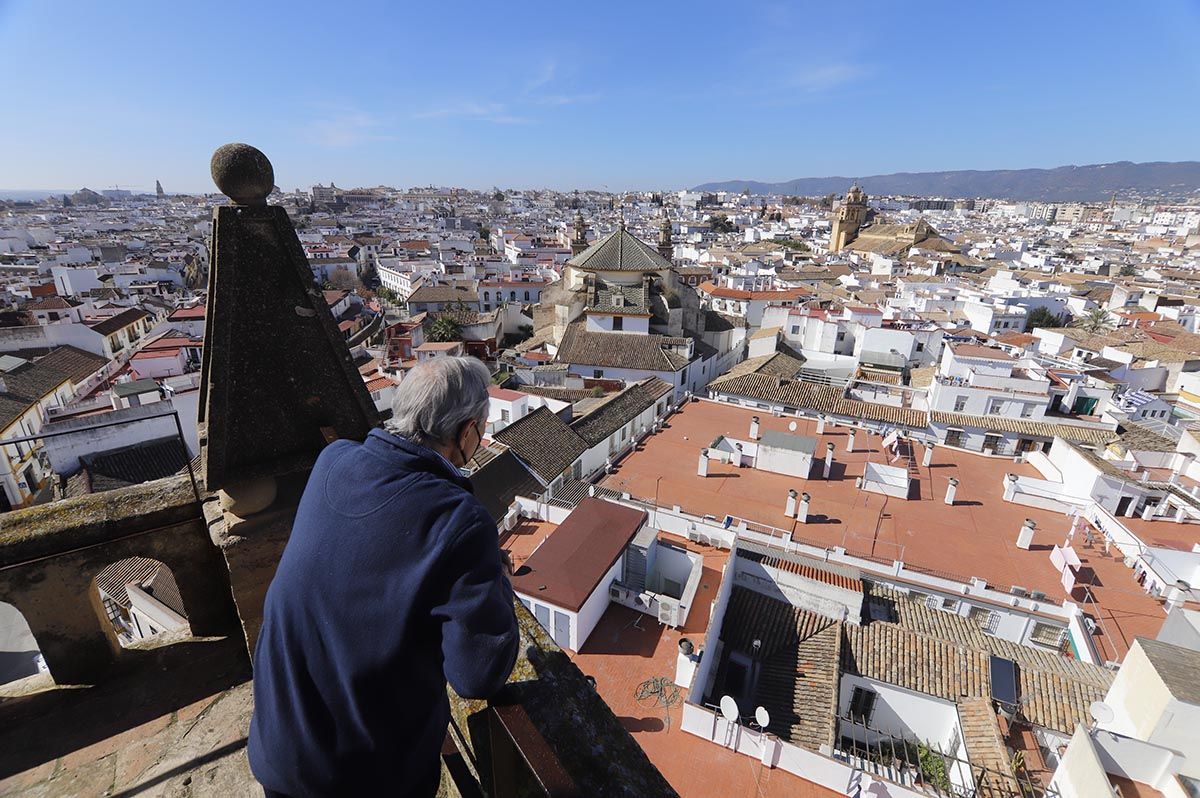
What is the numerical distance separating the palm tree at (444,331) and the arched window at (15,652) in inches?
866

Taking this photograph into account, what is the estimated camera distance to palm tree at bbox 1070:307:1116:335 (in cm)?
3997

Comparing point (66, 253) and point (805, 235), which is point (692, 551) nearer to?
point (66, 253)

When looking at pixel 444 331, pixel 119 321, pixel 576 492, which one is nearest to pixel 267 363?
pixel 576 492

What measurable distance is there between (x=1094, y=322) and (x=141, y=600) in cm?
5413

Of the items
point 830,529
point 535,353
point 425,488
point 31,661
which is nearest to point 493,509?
point 830,529

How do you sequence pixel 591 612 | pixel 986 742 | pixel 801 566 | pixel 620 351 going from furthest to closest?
1. pixel 620 351
2. pixel 801 566
3. pixel 591 612
4. pixel 986 742

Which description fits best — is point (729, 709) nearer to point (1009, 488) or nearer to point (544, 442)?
point (544, 442)

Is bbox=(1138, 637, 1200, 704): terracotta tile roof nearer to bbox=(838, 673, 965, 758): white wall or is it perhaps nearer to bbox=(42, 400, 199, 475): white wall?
bbox=(838, 673, 965, 758): white wall

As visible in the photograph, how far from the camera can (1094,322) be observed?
133 feet

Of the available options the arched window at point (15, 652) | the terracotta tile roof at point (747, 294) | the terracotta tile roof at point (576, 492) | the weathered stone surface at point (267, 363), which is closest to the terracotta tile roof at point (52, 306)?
the arched window at point (15, 652)

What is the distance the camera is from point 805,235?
11069 centimetres

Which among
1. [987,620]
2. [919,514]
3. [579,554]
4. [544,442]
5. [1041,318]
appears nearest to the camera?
[579,554]

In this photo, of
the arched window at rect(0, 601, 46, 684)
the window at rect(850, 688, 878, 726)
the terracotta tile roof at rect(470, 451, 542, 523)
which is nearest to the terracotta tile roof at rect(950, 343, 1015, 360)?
the window at rect(850, 688, 878, 726)

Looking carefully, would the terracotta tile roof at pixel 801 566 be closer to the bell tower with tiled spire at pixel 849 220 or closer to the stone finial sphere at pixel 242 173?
the stone finial sphere at pixel 242 173
